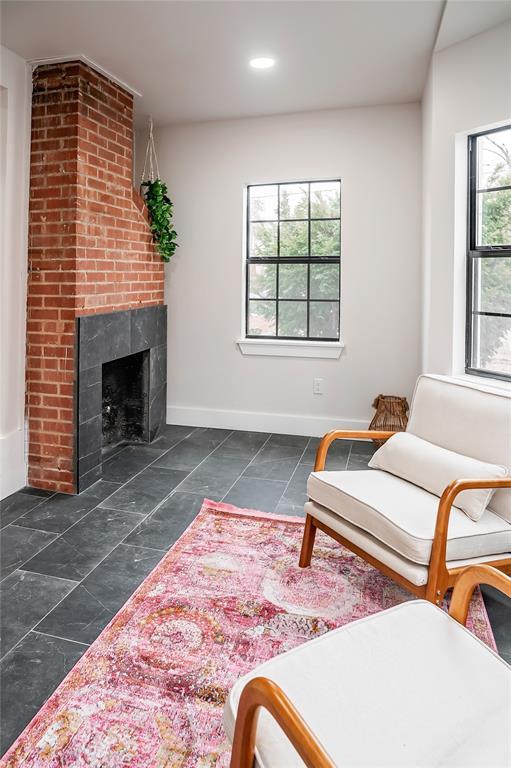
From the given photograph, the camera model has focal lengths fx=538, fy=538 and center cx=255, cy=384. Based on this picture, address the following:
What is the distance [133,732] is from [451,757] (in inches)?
35.7

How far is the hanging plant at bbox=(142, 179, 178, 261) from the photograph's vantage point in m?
4.25

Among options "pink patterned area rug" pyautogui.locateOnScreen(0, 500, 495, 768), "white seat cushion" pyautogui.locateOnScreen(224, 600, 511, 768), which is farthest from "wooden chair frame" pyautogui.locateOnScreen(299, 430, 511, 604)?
"white seat cushion" pyautogui.locateOnScreen(224, 600, 511, 768)

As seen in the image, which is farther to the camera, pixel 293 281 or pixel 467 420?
pixel 293 281

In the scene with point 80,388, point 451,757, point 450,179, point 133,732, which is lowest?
point 133,732

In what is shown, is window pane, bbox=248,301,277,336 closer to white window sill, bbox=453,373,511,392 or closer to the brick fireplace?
the brick fireplace

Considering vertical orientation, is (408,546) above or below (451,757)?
above

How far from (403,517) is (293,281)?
2.97 meters

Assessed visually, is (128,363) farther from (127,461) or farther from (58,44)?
(58,44)

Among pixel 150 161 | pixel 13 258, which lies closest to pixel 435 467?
pixel 13 258

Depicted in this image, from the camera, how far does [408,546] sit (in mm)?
1855

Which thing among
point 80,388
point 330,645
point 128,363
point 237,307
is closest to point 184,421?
point 128,363

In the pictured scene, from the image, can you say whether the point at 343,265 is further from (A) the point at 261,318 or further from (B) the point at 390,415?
(B) the point at 390,415

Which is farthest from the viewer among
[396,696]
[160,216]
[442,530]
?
[160,216]

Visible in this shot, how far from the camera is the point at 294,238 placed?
457cm
